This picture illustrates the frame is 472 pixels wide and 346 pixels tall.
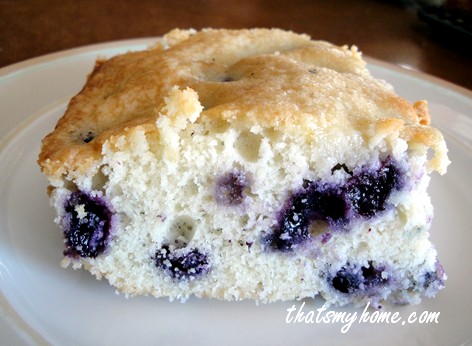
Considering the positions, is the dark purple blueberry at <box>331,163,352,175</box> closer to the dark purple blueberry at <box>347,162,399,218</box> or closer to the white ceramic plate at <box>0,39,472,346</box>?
the dark purple blueberry at <box>347,162,399,218</box>

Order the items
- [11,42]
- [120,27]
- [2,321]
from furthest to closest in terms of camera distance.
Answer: [120,27] → [11,42] → [2,321]

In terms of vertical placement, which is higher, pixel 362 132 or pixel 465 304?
pixel 362 132

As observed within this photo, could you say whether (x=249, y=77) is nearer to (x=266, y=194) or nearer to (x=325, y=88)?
(x=325, y=88)

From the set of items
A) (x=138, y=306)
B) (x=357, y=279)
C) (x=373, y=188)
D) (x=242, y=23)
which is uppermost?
(x=373, y=188)

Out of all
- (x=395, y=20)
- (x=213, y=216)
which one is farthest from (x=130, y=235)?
(x=395, y=20)

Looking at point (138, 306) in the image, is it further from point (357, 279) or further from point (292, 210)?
point (357, 279)

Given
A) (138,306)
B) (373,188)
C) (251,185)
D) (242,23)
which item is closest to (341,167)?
(373,188)

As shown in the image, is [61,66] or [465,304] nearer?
[465,304]
